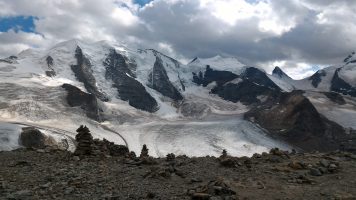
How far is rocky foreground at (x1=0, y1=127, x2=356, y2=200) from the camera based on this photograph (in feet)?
55.4

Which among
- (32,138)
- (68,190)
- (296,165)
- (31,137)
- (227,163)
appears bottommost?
(68,190)

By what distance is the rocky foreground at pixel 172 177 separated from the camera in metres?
16.9

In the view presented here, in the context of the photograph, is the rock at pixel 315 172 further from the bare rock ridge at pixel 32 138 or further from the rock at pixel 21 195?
the bare rock ridge at pixel 32 138

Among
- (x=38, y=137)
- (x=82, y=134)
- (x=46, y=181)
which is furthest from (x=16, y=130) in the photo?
(x=46, y=181)

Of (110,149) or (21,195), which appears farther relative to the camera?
(110,149)

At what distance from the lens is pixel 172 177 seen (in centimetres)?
1980

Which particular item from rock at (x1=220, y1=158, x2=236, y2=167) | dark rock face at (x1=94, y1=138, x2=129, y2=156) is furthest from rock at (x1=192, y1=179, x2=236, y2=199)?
dark rock face at (x1=94, y1=138, x2=129, y2=156)

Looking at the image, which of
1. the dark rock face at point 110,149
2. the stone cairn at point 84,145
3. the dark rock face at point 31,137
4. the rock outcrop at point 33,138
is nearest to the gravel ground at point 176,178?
the stone cairn at point 84,145

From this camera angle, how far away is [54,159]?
79.6 feet

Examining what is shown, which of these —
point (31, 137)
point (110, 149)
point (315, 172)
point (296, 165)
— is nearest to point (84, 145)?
point (110, 149)

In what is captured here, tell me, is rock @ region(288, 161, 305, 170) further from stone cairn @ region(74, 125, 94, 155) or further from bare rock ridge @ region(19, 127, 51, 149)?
bare rock ridge @ region(19, 127, 51, 149)

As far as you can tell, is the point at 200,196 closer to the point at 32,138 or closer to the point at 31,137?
the point at 32,138

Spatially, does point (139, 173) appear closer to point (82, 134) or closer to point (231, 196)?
point (231, 196)

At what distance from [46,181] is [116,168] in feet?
12.5
